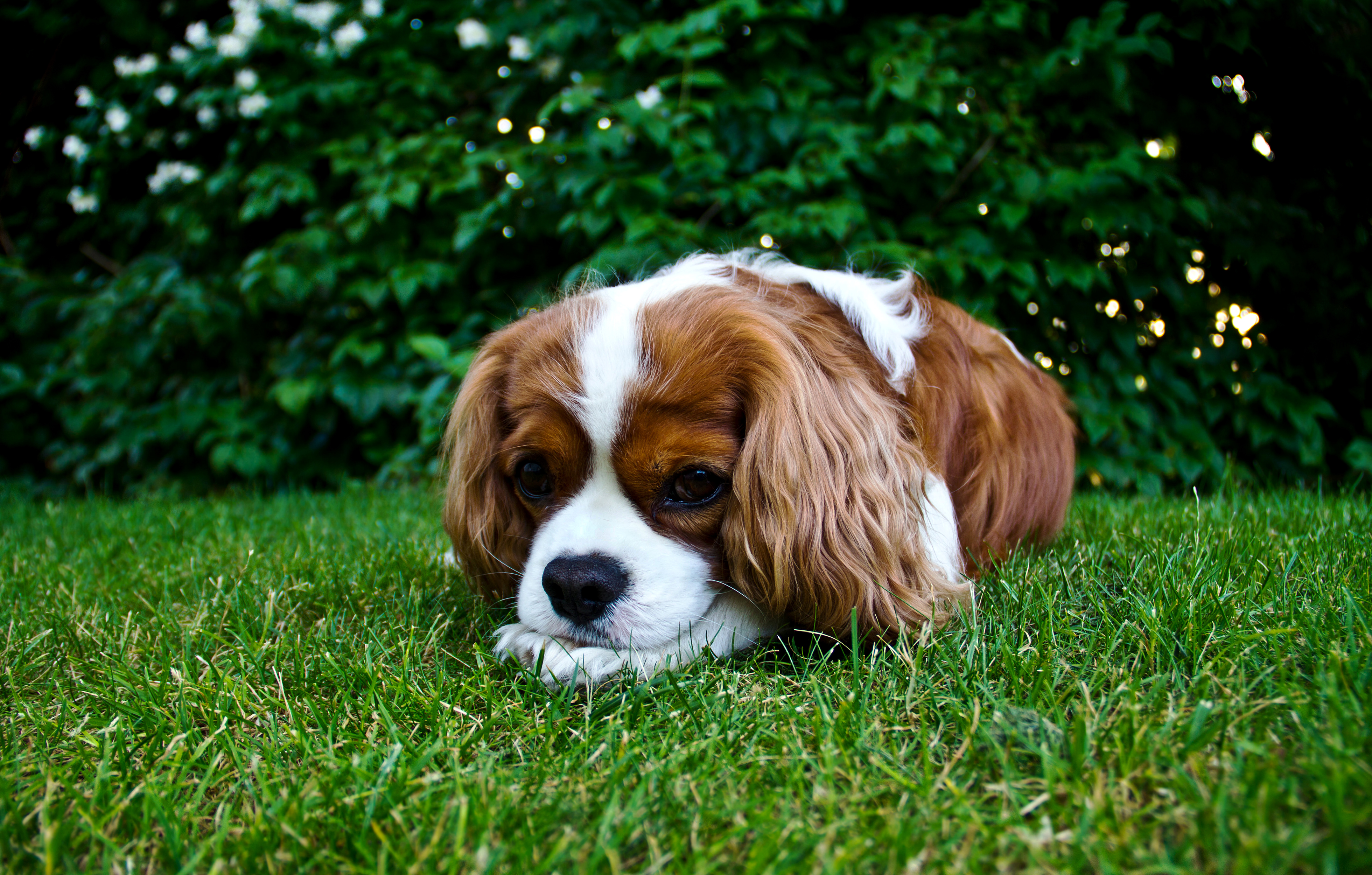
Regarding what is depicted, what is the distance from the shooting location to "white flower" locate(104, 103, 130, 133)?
5785mm

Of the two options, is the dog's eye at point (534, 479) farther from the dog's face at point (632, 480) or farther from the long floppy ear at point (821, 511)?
the long floppy ear at point (821, 511)

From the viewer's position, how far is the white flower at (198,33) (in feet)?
18.1

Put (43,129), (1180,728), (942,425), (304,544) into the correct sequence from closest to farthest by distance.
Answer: (1180,728), (942,425), (304,544), (43,129)

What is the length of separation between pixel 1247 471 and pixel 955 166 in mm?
2015

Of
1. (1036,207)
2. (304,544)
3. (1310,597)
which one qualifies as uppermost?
(1036,207)

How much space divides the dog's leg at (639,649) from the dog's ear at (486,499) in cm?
26

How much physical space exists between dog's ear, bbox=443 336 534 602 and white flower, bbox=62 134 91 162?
16.5 ft

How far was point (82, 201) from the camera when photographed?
6.19m

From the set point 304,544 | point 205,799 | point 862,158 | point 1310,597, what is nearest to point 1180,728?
point 1310,597

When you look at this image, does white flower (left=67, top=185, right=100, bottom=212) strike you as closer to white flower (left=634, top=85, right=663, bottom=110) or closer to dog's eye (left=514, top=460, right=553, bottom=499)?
white flower (left=634, top=85, right=663, bottom=110)

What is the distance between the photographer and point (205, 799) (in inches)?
55.5

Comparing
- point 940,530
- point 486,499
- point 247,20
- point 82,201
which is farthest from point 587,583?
point 82,201

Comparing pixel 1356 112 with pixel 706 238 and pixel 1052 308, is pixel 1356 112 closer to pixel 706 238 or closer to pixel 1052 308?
pixel 1052 308

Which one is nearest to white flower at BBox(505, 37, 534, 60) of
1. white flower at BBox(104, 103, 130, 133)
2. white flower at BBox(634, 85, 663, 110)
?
white flower at BBox(634, 85, 663, 110)
